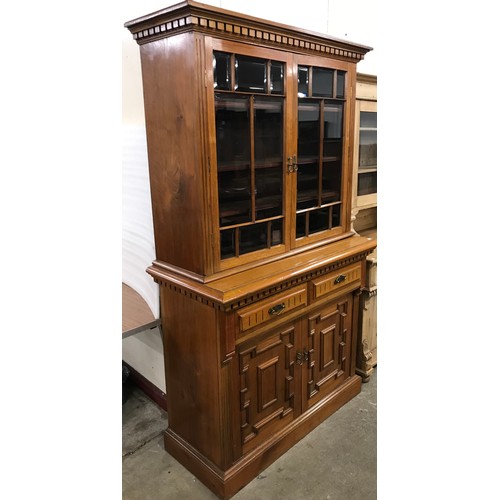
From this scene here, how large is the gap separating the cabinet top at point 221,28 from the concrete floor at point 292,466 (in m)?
1.84

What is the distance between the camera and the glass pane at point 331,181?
218 centimetres

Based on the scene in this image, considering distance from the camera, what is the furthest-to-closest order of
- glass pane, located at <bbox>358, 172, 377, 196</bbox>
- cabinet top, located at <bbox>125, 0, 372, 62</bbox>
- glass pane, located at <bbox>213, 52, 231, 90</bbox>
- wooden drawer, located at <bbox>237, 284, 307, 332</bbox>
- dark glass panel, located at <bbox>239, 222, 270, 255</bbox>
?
glass pane, located at <bbox>358, 172, 377, 196</bbox> → dark glass panel, located at <bbox>239, 222, 270, 255</bbox> → wooden drawer, located at <bbox>237, 284, 307, 332</bbox> → glass pane, located at <bbox>213, 52, 231, 90</bbox> → cabinet top, located at <bbox>125, 0, 372, 62</bbox>

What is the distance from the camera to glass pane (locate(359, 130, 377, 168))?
8.38 ft

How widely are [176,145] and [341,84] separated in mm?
955

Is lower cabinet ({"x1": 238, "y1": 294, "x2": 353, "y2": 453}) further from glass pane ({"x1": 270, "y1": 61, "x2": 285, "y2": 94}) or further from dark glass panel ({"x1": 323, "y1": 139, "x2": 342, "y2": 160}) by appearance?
glass pane ({"x1": 270, "y1": 61, "x2": 285, "y2": 94})

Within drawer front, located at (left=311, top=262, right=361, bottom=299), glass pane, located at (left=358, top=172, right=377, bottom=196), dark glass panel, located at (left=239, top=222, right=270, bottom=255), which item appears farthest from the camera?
glass pane, located at (left=358, top=172, right=377, bottom=196)

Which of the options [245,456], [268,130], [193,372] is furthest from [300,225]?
[245,456]

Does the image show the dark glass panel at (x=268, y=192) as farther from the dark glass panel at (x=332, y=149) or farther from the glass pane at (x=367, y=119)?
the glass pane at (x=367, y=119)

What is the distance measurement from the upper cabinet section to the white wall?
23cm

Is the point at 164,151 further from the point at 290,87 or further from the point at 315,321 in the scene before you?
the point at 315,321

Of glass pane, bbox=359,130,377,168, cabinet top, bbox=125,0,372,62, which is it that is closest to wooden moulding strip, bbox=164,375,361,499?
glass pane, bbox=359,130,377,168

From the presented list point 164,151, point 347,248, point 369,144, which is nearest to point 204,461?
point 347,248

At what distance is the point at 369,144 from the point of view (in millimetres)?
2604

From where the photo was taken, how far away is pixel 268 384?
76.4 inches
